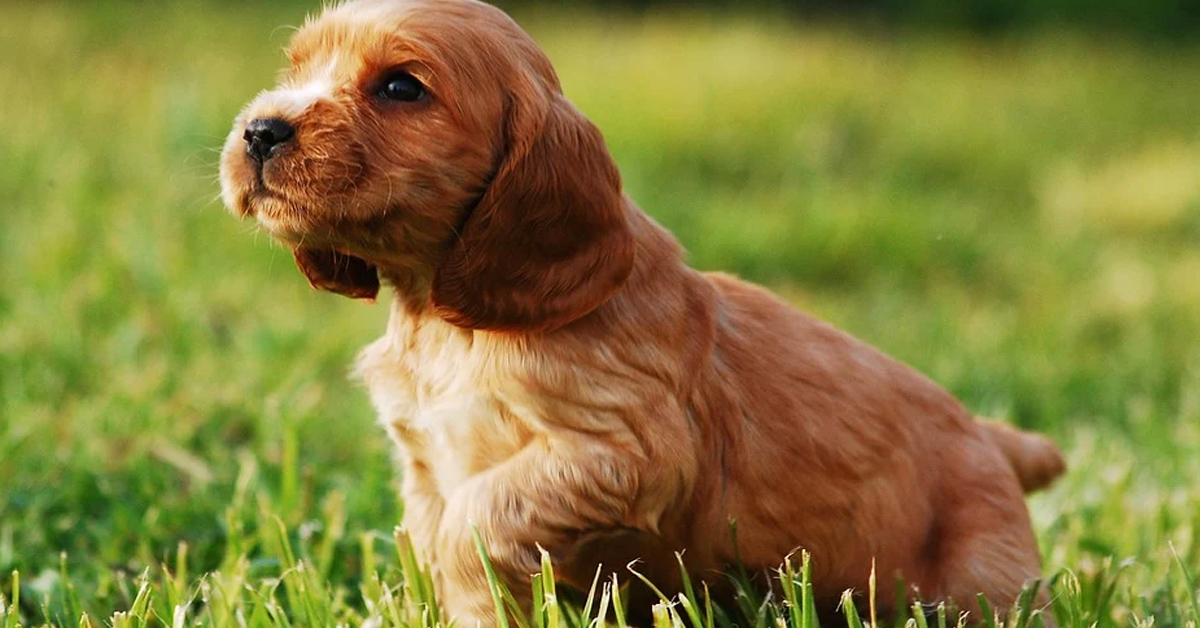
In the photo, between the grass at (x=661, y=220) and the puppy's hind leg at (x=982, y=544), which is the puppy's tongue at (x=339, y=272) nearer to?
the grass at (x=661, y=220)

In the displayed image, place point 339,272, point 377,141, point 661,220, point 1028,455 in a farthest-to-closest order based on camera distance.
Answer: point 661,220
point 1028,455
point 339,272
point 377,141

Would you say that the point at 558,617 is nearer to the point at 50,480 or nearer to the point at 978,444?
the point at 978,444

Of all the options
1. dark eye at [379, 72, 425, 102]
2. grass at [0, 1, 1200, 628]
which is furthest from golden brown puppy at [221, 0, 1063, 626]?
grass at [0, 1, 1200, 628]

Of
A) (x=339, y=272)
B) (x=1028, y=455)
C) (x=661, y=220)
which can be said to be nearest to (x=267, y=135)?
(x=339, y=272)

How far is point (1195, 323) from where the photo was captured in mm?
6762

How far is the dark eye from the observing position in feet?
8.68

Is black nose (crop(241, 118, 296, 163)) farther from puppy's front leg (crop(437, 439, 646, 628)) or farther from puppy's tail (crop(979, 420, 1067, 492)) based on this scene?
puppy's tail (crop(979, 420, 1067, 492))

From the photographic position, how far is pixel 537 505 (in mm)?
2662

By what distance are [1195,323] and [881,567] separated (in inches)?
170

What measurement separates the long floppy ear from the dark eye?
18 cm

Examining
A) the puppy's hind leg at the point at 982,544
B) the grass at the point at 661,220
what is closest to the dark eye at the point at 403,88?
the grass at the point at 661,220

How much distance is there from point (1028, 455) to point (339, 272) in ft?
5.65

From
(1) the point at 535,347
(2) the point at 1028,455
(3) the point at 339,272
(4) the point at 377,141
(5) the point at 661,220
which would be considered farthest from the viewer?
(5) the point at 661,220

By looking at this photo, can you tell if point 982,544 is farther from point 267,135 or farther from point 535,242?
point 267,135
